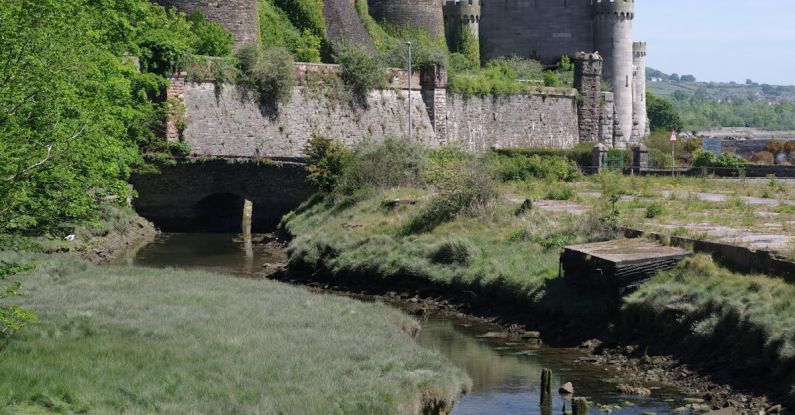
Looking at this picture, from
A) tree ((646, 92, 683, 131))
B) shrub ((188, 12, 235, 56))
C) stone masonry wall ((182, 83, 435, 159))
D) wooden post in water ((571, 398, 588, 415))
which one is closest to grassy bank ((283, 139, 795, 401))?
wooden post in water ((571, 398, 588, 415))

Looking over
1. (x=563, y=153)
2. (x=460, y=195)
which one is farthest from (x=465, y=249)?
(x=563, y=153)

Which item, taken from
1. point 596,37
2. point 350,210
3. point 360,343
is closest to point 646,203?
point 350,210

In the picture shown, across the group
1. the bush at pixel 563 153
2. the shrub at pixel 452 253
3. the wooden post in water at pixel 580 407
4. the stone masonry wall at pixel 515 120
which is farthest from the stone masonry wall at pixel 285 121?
the wooden post in water at pixel 580 407

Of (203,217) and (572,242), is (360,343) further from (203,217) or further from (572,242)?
(203,217)

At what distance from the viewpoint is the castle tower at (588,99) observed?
80125 mm

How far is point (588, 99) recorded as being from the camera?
3177 inches

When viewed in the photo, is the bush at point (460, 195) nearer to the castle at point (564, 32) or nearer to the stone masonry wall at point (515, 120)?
the stone masonry wall at point (515, 120)

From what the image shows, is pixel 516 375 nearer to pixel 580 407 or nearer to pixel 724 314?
pixel 724 314

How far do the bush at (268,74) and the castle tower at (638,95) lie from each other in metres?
37.6

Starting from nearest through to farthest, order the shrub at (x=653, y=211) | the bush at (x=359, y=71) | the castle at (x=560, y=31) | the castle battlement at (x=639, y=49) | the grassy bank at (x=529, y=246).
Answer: the grassy bank at (x=529, y=246) → the shrub at (x=653, y=211) → the bush at (x=359, y=71) → the castle at (x=560, y=31) → the castle battlement at (x=639, y=49)

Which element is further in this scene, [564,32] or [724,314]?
[564,32]

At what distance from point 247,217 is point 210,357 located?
3326 cm

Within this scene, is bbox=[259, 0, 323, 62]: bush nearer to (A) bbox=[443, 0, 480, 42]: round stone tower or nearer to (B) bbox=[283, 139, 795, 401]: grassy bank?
(B) bbox=[283, 139, 795, 401]: grassy bank

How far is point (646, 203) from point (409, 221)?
7675mm
